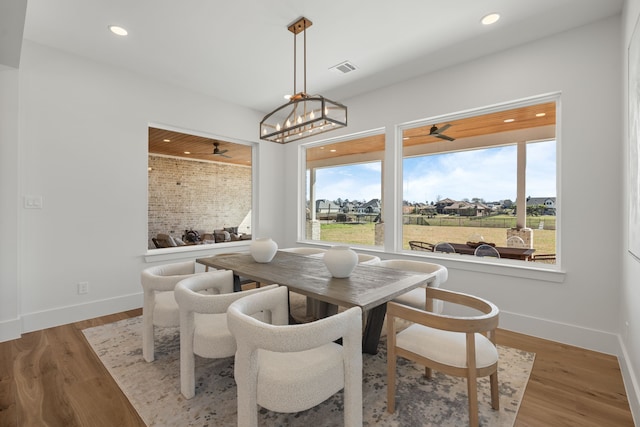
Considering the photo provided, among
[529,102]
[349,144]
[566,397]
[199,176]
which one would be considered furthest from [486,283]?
[199,176]

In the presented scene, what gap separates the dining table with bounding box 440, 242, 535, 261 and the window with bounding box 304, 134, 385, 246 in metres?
1.05

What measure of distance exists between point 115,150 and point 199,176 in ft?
7.17

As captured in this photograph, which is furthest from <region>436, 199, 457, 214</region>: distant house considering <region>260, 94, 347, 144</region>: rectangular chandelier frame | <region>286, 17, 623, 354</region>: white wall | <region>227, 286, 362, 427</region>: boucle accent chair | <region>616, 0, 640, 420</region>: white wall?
<region>227, 286, 362, 427</region>: boucle accent chair

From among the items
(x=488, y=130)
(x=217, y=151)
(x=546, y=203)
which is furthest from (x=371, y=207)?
(x=217, y=151)

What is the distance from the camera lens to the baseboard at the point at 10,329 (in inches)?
106

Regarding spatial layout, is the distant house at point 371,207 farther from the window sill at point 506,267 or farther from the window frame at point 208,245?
the window frame at point 208,245

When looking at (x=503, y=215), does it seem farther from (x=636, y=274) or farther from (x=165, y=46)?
(x=165, y=46)

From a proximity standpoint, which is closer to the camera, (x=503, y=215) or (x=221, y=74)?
(x=503, y=215)

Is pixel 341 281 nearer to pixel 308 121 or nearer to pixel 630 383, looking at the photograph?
pixel 308 121

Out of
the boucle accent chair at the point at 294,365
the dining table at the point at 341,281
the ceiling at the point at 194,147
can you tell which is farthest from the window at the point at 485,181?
the ceiling at the point at 194,147

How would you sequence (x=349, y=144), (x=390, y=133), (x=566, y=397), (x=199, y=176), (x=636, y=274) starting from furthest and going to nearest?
1. (x=199, y=176)
2. (x=349, y=144)
3. (x=390, y=133)
4. (x=566, y=397)
5. (x=636, y=274)

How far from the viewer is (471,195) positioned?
3557mm

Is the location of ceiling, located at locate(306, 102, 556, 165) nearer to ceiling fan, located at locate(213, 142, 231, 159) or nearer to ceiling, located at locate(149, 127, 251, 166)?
ceiling, located at locate(149, 127, 251, 166)

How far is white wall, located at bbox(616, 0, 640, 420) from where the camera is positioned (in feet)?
5.85
